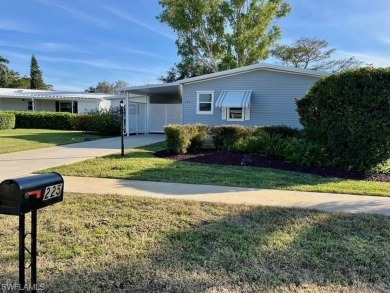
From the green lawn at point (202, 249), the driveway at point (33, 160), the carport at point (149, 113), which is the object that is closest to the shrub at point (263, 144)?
the driveway at point (33, 160)

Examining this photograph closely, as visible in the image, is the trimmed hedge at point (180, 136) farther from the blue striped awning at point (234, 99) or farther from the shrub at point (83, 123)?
the shrub at point (83, 123)

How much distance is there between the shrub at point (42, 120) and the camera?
27156 millimetres

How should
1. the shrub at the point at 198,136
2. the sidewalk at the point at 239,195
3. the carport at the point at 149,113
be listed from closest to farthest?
the sidewalk at the point at 239,195
the shrub at the point at 198,136
the carport at the point at 149,113

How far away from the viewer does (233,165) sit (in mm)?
9680

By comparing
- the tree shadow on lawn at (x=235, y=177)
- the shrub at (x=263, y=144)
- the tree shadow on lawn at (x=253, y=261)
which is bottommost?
the tree shadow on lawn at (x=253, y=261)

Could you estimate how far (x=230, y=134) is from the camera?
1191 cm

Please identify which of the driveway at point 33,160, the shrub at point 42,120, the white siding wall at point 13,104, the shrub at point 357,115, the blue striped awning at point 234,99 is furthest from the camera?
the white siding wall at point 13,104

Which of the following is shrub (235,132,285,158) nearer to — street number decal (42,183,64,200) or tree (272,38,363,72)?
street number decal (42,183,64,200)

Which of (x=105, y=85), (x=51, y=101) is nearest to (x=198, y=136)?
(x=51, y=101)

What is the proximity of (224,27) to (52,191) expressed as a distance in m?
30.8

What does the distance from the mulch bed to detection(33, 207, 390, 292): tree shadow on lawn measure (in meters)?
3.99

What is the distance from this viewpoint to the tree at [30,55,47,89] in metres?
59.3

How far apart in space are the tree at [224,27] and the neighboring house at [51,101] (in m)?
9.13

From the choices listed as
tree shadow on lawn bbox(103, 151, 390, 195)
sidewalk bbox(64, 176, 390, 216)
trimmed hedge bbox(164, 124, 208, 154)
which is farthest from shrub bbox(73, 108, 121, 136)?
sidewalk bbox(64, 176, 390, 216)
